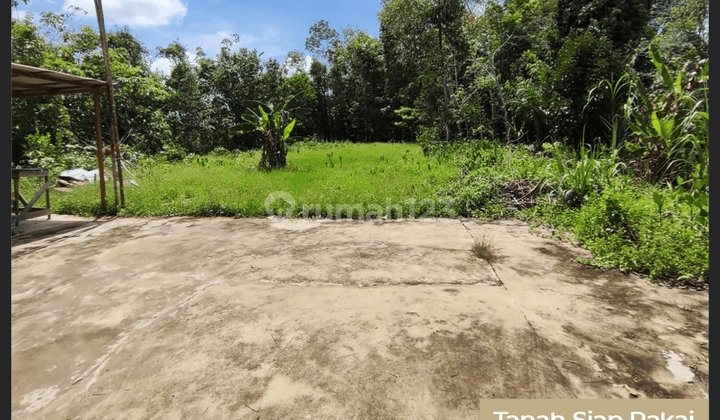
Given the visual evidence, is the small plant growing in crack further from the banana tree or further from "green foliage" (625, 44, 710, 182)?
the banana tree

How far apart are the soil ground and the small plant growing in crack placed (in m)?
0.06

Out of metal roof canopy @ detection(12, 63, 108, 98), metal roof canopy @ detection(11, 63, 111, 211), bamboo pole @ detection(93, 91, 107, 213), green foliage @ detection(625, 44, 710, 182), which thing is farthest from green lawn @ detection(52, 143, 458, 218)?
green foliage @ detection(625, 44, 710, 182)

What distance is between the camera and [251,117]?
9781mm

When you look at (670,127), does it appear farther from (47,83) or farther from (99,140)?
(47,83)

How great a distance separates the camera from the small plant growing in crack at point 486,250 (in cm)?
310

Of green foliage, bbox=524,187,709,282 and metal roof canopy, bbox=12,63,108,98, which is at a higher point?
metal roof canopy, bbox=12,63,108,98

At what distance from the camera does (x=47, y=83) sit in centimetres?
470

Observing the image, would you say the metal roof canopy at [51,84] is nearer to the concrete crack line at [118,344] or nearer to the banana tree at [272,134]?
the concrete crack line at [118,344]

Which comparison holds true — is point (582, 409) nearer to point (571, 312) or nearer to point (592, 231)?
point (571, 312)

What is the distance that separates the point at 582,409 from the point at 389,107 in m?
26.0

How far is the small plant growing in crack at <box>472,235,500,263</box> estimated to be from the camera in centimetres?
310

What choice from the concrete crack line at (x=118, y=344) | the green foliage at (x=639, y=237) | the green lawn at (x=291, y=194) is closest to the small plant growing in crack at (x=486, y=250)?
the green foliage at (x=639, y=237)

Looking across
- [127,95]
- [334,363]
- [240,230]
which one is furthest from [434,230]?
[127,95]

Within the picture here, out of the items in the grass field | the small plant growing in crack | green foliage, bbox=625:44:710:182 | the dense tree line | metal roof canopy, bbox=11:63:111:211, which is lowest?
the small plant growing in crack
